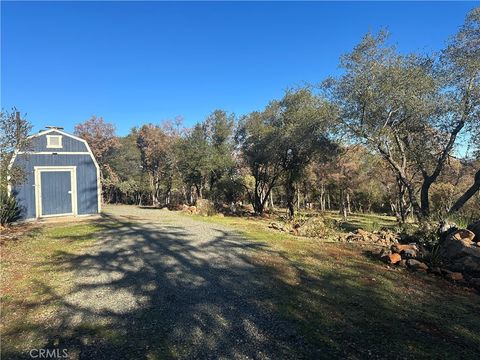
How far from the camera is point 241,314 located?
186 inches

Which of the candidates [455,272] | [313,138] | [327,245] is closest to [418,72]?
[313,138]

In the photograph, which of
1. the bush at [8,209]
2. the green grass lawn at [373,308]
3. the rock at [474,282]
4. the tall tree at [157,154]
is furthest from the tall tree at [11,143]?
the tall tree at [157,154]

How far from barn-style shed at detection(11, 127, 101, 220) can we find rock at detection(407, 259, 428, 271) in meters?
15.1

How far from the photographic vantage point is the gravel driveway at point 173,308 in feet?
12.5

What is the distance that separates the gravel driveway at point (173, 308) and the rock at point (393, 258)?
3.35 m

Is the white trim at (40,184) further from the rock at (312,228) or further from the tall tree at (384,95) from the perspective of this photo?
the tall tree at (384,95)

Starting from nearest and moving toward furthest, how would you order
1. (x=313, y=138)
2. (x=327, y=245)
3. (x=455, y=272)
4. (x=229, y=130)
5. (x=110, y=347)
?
(x=110, y=347), (x=455, y=272), (x=327, y=245), (x=313, y=138), (x=229, y=130)

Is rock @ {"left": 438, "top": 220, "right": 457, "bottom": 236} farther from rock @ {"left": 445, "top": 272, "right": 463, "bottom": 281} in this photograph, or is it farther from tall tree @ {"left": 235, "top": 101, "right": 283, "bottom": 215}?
tall tree @ {"left": 235, "top": 101, "right": 283, "bottom": 215}

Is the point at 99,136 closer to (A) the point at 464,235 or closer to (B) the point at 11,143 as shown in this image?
(B) the point at 11,143

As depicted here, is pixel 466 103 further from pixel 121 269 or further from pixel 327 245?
pixel 121 269

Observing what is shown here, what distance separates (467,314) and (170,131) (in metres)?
35.6

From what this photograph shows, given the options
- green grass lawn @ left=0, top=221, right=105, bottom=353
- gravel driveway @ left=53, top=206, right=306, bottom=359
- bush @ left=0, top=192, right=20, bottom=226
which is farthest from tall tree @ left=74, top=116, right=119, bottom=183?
gravel driveway @ left=53, top=206, right=306, bottom=359

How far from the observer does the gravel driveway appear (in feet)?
12.5

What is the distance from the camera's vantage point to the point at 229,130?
27.2 meters
